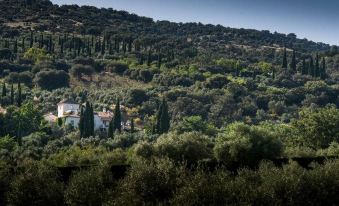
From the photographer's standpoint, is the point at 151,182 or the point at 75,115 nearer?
the point at 151,182

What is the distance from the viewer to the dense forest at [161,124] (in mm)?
31281

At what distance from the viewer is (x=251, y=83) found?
338 feet

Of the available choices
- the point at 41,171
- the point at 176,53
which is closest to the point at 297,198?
the point at 41,171

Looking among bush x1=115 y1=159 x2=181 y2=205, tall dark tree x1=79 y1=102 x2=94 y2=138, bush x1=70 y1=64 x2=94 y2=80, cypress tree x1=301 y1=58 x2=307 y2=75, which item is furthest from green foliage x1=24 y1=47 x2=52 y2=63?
bush x1=115 y1=159 x2=181 y2=205

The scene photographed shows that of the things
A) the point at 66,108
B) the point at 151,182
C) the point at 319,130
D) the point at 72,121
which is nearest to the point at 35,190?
the point at 151,182

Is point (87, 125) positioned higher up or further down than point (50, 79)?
further down

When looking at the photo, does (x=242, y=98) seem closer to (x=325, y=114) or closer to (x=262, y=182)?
(x=325, y=114)

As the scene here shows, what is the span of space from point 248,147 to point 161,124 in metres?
33.5

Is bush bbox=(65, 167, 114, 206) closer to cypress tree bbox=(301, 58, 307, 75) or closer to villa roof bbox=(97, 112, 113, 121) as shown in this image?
villa roof bbox=(97, 112, 113, 121)

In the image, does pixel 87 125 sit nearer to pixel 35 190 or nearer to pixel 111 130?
pixel 111 130

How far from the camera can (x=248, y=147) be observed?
41.3 m

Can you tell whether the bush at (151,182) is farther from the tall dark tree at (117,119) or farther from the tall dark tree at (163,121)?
the tall dark tree at (117,119)

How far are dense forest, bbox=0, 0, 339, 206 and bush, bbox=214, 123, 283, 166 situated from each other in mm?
84

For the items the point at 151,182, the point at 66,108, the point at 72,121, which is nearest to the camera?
the point at 151,182
